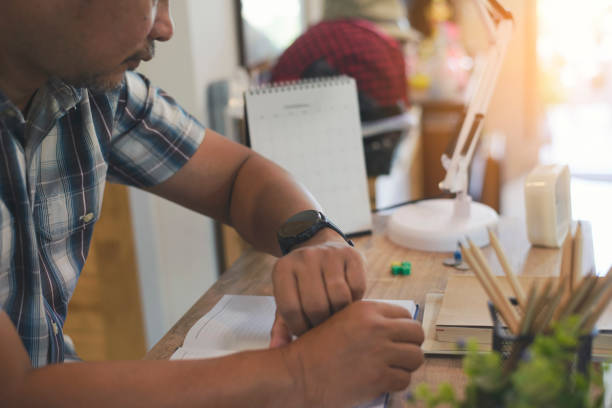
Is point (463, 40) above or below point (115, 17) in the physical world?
below

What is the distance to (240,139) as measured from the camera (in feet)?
5.30

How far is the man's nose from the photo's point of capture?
711mm

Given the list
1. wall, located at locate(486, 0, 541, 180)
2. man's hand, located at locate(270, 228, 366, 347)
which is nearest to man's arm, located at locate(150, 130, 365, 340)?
man's hand, located at locate(270, 228, 366, 347)

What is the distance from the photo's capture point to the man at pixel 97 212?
1.67ft

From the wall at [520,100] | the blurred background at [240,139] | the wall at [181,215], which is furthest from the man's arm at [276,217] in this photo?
the wall at [520,100]

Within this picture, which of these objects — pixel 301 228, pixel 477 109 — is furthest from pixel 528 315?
pixel 477 109

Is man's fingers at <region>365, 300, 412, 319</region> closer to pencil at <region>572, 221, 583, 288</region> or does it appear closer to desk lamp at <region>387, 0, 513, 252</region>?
pencil at <region>572, 221, 583, 288</region>

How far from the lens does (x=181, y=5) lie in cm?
153

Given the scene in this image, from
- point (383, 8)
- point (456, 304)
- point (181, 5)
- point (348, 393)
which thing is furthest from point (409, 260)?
point (383, 8)

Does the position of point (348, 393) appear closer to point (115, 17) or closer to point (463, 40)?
point (115, 17)

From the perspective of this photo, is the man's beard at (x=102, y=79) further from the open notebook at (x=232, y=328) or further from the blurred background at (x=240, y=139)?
the blurred background at (x=240, y=139)

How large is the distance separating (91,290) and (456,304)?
1.33 m

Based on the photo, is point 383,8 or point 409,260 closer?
point 409,260

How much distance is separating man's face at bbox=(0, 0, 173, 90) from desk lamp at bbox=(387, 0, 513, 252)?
1.68 feet
